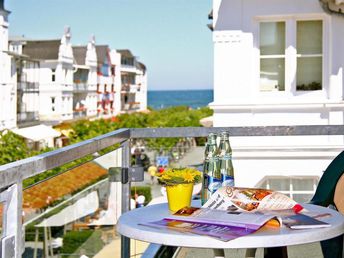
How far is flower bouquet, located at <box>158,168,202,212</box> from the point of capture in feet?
7.57

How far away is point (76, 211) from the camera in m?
3.33

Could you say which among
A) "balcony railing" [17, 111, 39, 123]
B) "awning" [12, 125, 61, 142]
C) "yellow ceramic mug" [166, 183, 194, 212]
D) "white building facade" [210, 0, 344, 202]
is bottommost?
"awning" [12, 125, 61, 142]

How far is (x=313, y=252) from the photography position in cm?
300

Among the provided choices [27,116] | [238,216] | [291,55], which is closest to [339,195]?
[238,216]

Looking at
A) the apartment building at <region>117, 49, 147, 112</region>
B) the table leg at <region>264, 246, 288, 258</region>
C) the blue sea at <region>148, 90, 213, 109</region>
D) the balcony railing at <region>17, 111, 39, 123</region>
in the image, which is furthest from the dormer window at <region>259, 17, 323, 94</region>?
the blue sea at <region>148, 90, 213, 109</region>

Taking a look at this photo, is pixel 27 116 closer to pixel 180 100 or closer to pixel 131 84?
A: pixel 131 84

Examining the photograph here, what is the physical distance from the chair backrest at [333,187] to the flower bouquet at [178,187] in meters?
0.74

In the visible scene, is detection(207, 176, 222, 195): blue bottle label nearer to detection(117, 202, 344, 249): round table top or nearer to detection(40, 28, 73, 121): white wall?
detection(117, 202, 344, 249): round table top

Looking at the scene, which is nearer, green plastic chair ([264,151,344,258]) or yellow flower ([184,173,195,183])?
yellow flower ([184,173,195,183])

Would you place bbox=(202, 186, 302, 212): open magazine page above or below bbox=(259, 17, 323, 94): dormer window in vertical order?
below

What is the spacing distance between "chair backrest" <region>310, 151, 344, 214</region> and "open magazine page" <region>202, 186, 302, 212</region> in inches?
25.6

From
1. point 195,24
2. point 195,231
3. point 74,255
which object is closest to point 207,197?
point 195,231

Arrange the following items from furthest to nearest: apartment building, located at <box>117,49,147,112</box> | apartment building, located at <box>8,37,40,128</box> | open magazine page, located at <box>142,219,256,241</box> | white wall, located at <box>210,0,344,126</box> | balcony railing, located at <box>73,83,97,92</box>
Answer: apartment building, located at <box>117,49,147,112</box>
balcony railing, located at <box>73,83,97,92</box>
apartment building, located at <box>8,37,40,128</box>
white wall, located at <box>210,0,344,126</box>
open magazine page, located at <box>142,219,256,241</box>

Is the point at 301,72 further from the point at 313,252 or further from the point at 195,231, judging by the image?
the point at 195,231
